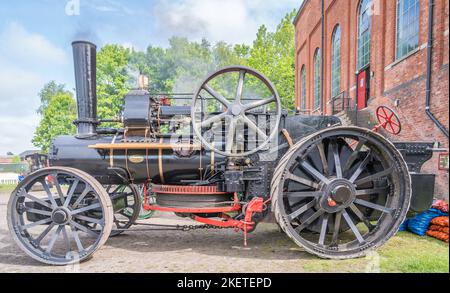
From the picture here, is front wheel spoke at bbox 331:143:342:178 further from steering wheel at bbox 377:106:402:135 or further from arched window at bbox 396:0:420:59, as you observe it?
arched window at bbox 396:0:420:59

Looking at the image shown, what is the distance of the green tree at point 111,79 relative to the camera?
1407 centimetres

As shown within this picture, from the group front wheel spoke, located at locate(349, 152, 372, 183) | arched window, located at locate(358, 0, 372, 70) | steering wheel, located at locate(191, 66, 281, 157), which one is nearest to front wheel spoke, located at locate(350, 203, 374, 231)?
front wheel spoke, located at locate(349, 152, 372, 183)

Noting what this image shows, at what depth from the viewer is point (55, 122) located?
24.2 meters

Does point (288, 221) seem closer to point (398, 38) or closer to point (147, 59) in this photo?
point (398, 38)

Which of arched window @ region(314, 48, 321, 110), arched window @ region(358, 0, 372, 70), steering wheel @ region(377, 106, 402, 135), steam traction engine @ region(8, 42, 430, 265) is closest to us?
steam traction engine @ region(8, 42, 430, 265)

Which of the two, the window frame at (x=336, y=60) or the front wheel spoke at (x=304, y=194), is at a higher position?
the window frame at (x=336, y=60)

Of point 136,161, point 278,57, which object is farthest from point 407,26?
point 278,57

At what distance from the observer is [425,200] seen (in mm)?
3779

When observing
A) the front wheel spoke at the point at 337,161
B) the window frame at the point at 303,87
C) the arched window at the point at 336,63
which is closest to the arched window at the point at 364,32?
the arched window at the point at 336,63

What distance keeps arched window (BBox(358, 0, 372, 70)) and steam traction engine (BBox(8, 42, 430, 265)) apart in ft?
30.9

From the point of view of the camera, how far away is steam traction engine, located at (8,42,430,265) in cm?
358

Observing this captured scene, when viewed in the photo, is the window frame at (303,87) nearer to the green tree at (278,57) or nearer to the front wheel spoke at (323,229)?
the green tree at (278,57)

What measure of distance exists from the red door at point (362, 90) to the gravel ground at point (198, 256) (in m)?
9.00

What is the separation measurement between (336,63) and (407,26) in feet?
21.2
